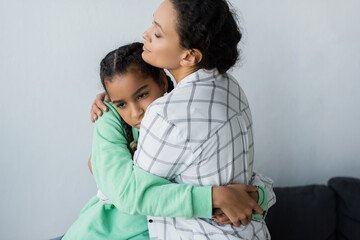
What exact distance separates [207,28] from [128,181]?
443 mm

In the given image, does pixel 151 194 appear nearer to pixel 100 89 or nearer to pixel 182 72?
pixel 182 72

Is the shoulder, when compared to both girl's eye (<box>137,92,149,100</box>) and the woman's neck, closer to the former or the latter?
girl's eye (<box>137,92,149,100</box>)

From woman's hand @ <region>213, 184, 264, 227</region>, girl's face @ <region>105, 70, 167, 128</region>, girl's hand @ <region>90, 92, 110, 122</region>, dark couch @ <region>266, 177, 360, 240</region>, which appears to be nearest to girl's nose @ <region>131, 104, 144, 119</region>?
girl's face @ <region>105, 70, 167, 128</region>

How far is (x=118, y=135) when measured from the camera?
1.30 meters

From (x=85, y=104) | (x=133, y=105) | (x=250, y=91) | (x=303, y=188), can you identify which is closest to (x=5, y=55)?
(x=85, y=104)

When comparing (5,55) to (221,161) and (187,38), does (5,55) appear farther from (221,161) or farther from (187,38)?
(221,161)

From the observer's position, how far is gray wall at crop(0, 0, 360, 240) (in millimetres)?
1982

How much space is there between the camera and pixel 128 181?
44.3 inches

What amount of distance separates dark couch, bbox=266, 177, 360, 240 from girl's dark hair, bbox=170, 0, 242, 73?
1126mm

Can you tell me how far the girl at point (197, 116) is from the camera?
109cm

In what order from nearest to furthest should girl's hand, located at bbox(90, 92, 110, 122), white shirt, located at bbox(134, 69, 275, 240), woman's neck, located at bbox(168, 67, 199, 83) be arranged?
white shirt, located at bbox(134, 69, 275, 240)
woman's neck, located at bbox(168, 67, 199, 83)
girl's hand, located at bbox(90, 92, 110, 122)

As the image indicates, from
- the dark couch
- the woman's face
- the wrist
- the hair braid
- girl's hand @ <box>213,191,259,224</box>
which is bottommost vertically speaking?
the dark couch

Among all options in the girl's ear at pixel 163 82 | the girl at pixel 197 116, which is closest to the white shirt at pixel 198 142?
the girl at pixel 197 116

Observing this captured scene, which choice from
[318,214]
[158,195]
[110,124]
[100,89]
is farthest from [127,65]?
[318,214]
